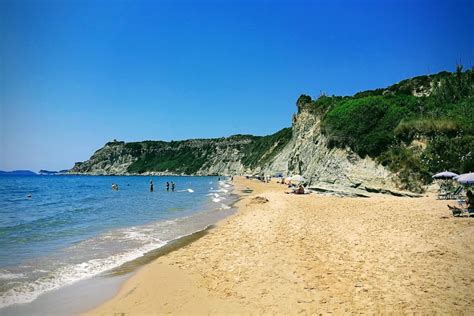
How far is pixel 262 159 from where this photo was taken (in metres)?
113

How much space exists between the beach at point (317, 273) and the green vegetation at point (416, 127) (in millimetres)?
14820

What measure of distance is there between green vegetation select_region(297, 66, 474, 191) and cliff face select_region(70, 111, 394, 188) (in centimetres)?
156

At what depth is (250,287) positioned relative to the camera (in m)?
7.21

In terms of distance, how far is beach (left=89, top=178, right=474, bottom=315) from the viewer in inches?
238

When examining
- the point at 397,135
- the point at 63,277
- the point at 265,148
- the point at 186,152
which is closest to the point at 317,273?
the point at 63,277

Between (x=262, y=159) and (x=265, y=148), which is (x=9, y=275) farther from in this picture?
(x=265, y=148)

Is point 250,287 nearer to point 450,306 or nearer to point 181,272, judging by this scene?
point 181,272

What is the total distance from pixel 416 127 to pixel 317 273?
2664 cm

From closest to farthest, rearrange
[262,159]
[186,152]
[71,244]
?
[71,244]
[262,159]
[186,152]

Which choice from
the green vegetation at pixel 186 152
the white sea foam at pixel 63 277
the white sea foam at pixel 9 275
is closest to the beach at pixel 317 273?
the white sea foam at pixel 63 277

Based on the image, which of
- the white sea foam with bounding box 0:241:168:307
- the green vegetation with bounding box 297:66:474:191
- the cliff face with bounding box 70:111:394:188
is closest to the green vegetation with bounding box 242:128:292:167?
the cliff face with bounding box 70:111:394:188

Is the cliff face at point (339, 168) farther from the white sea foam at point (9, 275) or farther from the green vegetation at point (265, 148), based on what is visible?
the green vegetation at point (265, 148)

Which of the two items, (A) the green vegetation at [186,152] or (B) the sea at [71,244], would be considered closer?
(B) the sea at [71,244]

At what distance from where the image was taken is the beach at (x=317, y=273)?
6.05 metres
